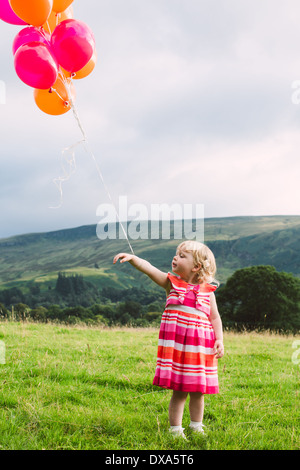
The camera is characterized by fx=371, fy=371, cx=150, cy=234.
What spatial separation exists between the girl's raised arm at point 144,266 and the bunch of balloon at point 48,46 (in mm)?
2304

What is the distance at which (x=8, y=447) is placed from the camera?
3.04 metres

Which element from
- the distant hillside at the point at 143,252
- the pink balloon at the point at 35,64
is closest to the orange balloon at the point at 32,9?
the pink balloon at the point at 35,64

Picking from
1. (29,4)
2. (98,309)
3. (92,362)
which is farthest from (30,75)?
(98,309)

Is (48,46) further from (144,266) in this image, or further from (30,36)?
(144,266)

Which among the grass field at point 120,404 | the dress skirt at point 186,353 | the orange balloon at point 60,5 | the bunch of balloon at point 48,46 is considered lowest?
the grass field at point 120,404

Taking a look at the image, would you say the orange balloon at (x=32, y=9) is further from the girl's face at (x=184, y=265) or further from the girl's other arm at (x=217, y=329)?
the girl's other arm at (x=217, y=329)

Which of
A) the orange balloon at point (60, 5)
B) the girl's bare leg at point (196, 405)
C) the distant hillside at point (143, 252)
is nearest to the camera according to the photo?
the girl's bare leg at point (196, 405)

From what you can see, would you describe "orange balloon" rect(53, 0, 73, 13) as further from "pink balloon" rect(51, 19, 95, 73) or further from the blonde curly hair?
the blonde curly hair

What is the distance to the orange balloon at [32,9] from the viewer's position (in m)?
4.01

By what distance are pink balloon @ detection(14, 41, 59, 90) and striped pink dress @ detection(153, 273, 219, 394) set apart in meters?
2.67

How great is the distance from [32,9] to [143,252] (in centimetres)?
12211

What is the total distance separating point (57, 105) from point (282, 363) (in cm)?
594

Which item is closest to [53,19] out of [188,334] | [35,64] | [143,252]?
[35,64]

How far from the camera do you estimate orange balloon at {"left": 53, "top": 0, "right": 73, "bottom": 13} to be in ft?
15.1
